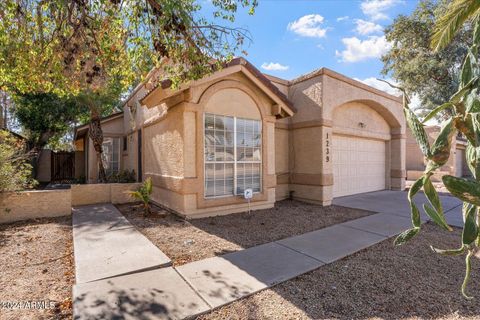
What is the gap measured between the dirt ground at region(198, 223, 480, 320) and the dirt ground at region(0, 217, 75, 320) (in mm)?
2071

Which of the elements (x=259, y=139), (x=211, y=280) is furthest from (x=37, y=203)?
(x=259, y=139)

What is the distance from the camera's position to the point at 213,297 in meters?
3.21

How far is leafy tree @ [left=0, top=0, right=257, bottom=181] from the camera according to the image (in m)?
4.70

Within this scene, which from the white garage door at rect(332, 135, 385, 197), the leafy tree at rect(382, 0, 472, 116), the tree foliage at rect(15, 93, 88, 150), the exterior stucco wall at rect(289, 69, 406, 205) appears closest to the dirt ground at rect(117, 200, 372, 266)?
the exterior stucco wall at rect(289, 69, 406, 205)

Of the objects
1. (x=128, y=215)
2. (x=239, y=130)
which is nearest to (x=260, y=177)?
(x=239, y=130)

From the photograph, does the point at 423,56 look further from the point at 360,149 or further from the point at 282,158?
the point at 282,158

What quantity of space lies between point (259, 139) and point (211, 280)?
5.33m

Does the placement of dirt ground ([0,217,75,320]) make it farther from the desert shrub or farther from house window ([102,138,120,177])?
house window ([102,138,120,177])

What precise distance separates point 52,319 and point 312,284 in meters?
3.28

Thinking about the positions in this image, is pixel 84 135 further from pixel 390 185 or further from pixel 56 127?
pixel 390 185

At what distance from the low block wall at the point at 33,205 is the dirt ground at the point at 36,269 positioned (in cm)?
53

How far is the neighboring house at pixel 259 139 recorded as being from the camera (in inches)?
278

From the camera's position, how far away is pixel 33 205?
729 centimetres

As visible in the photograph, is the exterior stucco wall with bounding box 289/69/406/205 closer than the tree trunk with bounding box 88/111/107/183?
Yes
